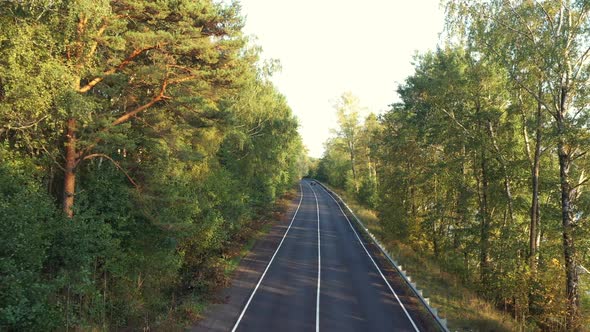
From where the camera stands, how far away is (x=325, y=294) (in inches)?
744

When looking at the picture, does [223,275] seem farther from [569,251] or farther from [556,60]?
[556,60]

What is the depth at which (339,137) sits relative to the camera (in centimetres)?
6212

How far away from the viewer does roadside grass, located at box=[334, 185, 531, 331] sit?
15.7 metres

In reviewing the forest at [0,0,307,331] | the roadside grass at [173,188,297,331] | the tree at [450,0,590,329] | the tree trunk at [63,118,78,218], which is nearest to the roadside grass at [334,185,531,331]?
the tree at [450,0,590,329]

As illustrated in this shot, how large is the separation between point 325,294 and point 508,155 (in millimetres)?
12473

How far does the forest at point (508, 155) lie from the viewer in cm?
1523

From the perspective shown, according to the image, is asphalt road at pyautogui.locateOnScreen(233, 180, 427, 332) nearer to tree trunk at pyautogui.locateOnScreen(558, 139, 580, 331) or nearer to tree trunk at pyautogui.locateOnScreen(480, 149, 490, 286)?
tree trunk at pyautogui.locateOnScreen(480, 149, 490, 286)

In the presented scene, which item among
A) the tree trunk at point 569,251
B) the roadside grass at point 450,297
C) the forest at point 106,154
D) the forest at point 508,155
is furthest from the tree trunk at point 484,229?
the forest at point 106,154

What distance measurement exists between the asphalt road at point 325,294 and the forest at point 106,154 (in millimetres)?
2923

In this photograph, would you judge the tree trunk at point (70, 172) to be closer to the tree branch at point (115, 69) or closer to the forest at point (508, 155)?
the tree branch at point (115, 69)

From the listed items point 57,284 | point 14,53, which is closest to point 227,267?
point 57,284

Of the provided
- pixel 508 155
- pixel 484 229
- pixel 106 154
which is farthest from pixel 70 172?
pixel 508 155

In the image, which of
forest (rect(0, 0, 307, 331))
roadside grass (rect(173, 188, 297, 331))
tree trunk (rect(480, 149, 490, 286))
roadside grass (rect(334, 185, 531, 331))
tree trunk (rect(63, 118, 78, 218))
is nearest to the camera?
Result: forest (rect(0, 0, 307, 331))

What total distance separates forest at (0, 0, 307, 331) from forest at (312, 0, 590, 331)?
11.8 meters
